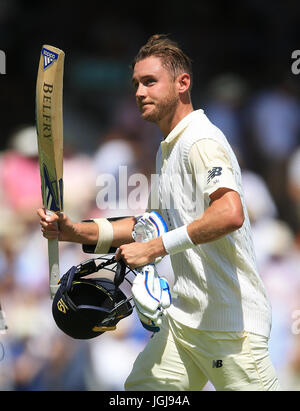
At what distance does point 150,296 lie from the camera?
279 cm

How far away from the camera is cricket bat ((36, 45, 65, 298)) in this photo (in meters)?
3.00

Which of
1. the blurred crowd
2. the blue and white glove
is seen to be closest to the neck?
the blue and white glove

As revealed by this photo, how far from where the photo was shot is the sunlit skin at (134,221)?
2635 millimetres

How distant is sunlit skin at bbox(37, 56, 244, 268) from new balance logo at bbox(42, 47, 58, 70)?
1.21 ft

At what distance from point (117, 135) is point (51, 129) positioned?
252cm

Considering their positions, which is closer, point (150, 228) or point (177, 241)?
point (177, 241)

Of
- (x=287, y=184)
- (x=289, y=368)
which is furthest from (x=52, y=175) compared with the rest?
(x=287, y=184)

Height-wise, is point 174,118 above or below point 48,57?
below

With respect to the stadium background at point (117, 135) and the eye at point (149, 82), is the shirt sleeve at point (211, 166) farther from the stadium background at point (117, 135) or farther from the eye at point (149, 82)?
the stadium background at point (117, 135)

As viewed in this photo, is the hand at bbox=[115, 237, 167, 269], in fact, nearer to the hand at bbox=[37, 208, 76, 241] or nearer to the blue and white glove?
the blue and white glove

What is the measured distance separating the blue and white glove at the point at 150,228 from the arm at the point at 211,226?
0.10m

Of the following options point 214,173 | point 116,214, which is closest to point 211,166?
point 214,173

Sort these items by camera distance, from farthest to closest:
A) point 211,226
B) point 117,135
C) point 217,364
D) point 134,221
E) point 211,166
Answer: point 117,135
point 134,221
point 217,364
point 211,166
point 211,226

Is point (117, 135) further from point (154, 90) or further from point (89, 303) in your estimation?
point (89, 303)
